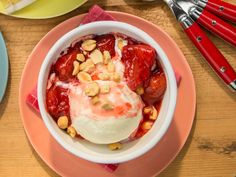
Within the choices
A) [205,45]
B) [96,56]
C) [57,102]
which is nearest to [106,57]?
[96,56]

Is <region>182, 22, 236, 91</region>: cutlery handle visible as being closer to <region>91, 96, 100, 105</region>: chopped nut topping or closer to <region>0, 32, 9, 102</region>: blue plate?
<region>91, 96, 100, 105</region>: chopped nut topping

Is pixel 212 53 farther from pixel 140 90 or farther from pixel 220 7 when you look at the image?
pixel 140 90

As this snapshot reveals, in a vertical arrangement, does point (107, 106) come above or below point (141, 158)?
above

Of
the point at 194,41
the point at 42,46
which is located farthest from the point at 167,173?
the point at 42,46

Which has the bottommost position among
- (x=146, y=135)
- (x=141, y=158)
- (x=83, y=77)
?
(x=141, y=158)

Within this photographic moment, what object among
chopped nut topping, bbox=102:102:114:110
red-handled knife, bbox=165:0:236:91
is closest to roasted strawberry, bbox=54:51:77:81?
chopped nut topping, bbox=102:102:114:110

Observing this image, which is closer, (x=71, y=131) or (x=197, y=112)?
(x=71, y=131)
